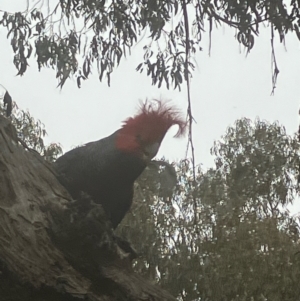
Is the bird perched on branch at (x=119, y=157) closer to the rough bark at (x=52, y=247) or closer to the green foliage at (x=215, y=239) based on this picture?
the rough bark at (x=52, y=247)

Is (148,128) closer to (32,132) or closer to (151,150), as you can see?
(151,150)

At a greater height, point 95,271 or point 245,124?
point 245,124

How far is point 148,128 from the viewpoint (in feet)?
5.05

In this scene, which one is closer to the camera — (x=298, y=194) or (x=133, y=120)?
(x=133, y=120)

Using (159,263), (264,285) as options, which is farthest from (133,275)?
(264,285)

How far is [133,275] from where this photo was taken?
1199 millimetres

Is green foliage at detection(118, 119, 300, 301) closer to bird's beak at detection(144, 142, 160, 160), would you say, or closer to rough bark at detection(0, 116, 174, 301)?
bird's beak at detection(144, 142, 160, 160)

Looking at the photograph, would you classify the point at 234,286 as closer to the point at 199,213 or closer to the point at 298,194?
the point at 199,213

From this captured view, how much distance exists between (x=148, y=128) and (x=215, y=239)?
1128mm

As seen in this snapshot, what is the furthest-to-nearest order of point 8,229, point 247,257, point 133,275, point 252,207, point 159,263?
point 252,207
point 247,257
point 159,263
point 133,275
point 8,229

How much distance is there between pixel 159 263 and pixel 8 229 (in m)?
1.36

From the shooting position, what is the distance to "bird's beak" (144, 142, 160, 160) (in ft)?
5.11

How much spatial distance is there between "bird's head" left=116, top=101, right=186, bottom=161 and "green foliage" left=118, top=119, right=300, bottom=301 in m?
0.58

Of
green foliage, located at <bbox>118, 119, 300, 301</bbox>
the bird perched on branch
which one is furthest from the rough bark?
green foliage, located at <bbox>118, 119, 300, 301</bbox>
